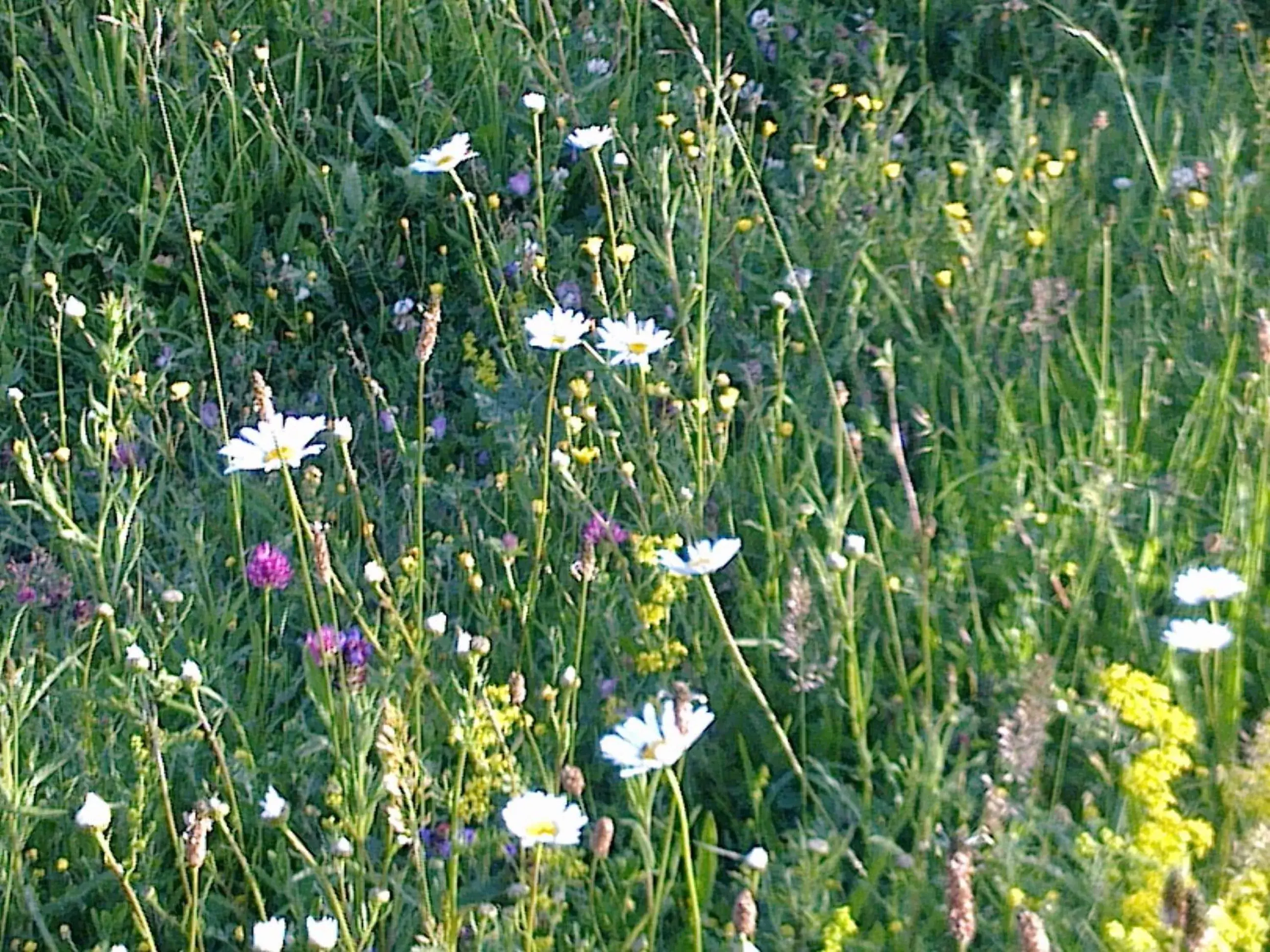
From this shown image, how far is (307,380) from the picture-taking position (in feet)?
9.61

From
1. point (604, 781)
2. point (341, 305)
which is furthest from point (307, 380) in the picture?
point (604, 781)

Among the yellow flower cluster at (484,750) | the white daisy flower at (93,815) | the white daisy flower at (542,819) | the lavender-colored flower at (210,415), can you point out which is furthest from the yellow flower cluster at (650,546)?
the lavender-colored flower at (210,415)

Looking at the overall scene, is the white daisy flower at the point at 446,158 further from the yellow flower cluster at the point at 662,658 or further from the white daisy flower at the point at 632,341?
the yellow flower cluster at the point at 662,658

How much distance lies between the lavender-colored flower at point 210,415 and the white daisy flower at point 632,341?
0.79 m

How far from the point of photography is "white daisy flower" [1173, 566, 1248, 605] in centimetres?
176

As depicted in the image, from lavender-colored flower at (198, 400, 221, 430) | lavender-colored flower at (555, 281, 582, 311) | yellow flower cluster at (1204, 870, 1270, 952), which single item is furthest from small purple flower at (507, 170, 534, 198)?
yellow flower cluster at (1204, 870, 1270, 952)

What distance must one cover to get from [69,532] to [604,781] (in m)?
0.68

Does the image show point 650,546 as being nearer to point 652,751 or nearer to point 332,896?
point 652,751

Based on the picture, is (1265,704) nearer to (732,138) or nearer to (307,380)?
(732,138)

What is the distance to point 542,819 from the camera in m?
1.58

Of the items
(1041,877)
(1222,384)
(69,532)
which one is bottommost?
(1041,877)

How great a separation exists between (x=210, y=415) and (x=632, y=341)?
89 cm

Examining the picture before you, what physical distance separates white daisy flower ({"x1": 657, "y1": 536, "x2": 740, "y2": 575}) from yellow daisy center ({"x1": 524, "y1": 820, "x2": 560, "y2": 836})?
0.98 feet

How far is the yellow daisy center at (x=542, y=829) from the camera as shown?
1.57 m
